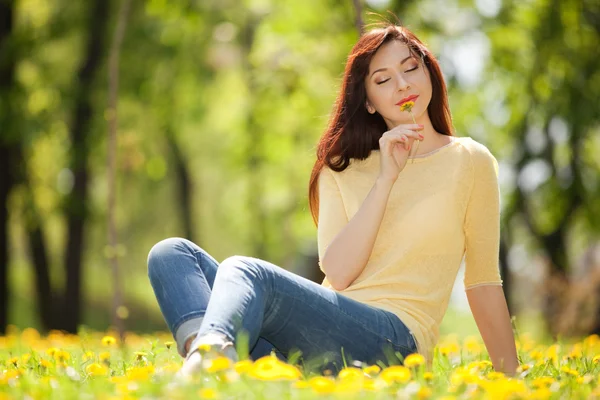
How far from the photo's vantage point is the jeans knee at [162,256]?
9.73 ft

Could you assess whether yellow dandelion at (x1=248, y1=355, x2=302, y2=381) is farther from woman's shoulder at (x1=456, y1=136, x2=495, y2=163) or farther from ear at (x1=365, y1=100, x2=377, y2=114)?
ear at (x1=365, y1=100, x2=377, y2=114)

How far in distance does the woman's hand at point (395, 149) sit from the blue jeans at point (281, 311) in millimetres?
555

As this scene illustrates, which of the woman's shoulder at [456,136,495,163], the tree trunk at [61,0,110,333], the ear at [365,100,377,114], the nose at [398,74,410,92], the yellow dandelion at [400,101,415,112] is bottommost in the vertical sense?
the tree trunk at [61,0,110,333]

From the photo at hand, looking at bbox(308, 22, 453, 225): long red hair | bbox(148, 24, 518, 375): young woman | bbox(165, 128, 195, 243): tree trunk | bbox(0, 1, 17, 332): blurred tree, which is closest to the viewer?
bbox(148, 24, 518, 375): young woman

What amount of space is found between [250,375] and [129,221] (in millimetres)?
17889

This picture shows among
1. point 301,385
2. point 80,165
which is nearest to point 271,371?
point 301,385

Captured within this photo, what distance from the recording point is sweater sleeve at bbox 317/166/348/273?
10.5 feet

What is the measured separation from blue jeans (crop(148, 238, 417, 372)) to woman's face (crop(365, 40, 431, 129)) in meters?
0.93

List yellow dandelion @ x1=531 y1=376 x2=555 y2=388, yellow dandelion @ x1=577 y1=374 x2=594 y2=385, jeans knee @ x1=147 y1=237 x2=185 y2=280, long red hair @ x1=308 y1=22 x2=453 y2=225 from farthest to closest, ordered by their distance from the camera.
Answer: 1. long red hair @ x1=308 y1=22 x2=453 y2=225
2. jeans knee @ x1=147 y1=237 x2=185 y2=280
3. yellow dandelion @ x1=577 y1=374 x2=594 y2=385
4. yellow dandelion @ x1=531 y1=376 x2=555 y2=388

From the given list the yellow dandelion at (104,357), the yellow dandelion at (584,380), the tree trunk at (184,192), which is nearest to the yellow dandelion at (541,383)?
the yellow dandelion at (584,380)

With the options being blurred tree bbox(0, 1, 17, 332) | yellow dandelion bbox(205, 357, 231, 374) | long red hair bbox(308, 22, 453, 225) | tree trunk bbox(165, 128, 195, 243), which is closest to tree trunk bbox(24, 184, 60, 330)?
blurred tree bbox(0, 1, 17, 332)

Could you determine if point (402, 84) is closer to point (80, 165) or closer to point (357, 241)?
point (357, 241)

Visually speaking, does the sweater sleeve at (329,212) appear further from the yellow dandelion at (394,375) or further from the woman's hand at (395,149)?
the yellow dandelion at (394,375)

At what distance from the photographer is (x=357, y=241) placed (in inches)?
118
